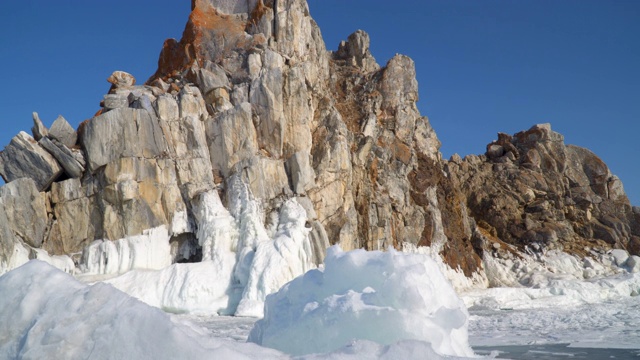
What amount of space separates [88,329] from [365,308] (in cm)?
410

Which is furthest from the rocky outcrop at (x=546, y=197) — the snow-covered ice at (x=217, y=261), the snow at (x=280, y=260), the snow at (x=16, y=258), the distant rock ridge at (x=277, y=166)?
the snow at (x=16, y=258)

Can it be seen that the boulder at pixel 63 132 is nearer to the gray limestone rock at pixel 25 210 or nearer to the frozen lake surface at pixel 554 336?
Result: the gray limestone rock at pixel 25 210

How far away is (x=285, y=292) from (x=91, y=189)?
20.1 meters

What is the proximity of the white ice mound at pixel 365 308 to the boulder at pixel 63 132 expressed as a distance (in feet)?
69.7

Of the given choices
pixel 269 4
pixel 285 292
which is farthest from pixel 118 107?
pixel 285 292

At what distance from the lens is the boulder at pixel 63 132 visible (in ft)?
87.3

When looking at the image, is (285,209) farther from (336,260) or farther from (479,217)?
(479,217)

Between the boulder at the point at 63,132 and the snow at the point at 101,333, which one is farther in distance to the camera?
the boulder at the point at 63,132

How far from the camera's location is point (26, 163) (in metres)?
25.7

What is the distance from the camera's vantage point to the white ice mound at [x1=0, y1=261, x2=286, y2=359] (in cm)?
504

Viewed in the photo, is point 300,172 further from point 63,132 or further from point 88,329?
point 88,329

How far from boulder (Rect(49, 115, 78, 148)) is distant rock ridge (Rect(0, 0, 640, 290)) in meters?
0.06

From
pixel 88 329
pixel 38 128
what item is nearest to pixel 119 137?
pixel 38 128

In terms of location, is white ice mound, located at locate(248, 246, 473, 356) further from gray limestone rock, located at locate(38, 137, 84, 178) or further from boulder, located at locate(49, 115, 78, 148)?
boulder, located at locate(49, 115, 78, 148)
